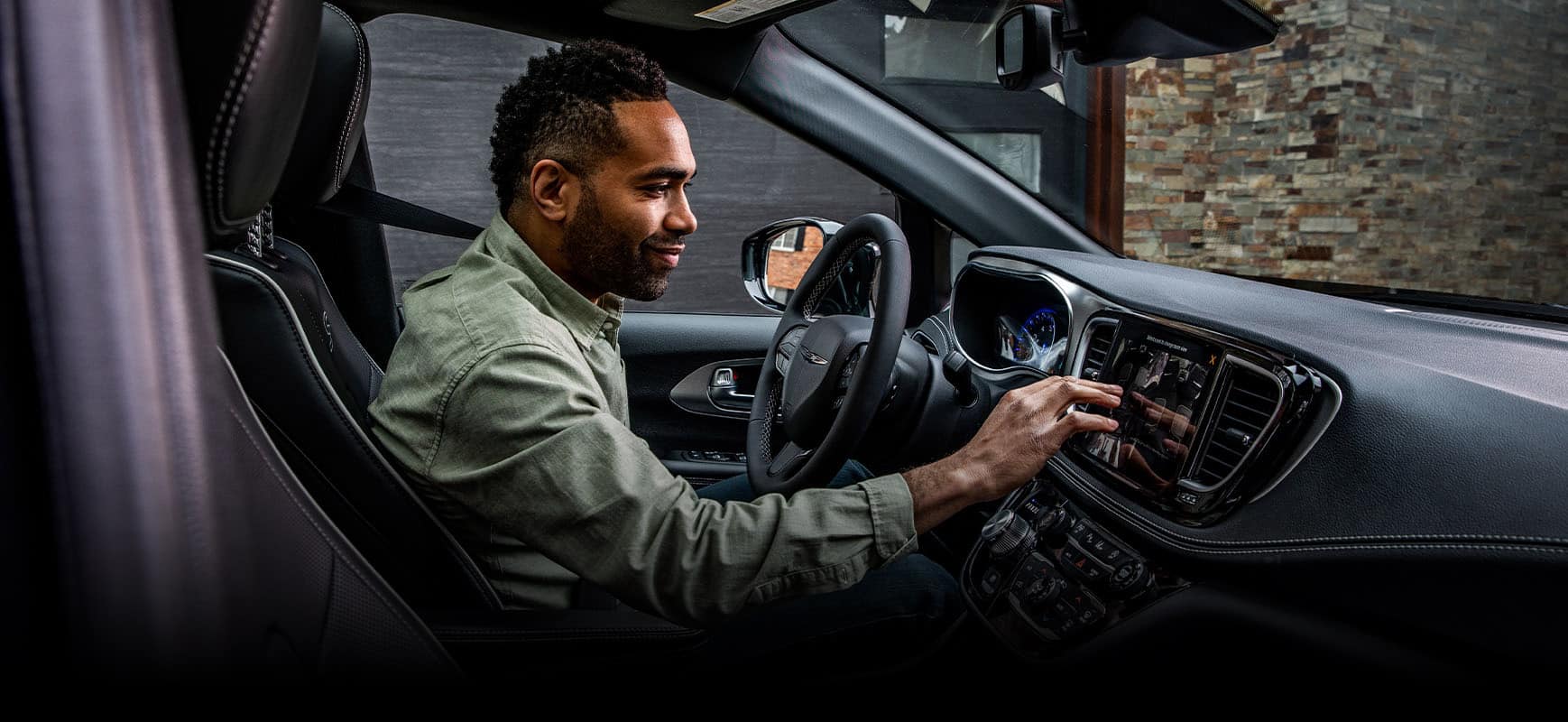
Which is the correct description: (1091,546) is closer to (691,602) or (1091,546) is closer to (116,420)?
(691,602)

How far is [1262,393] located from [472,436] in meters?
0.87

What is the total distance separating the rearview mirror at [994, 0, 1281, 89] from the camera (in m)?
1.49

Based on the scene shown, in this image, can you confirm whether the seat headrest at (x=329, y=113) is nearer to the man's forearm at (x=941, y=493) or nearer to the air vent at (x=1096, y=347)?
the man's forearm at (x=941, y=493)

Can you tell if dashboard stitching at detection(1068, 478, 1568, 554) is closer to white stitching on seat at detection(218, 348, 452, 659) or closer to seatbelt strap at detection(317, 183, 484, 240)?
white stitching on seat at detection(218, 348, 452, 659)

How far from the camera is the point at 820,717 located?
1.32 metres

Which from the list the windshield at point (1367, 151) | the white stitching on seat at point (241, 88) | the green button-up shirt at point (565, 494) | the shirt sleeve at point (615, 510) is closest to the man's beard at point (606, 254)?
the green button-up shirt at point (565, 494)

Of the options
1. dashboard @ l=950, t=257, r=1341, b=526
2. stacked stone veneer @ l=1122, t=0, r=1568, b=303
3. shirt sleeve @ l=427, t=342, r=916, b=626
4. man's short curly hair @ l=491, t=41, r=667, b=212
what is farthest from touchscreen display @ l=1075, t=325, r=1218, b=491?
stacked stone veneer @ l=1122, t=0, r=1568, b=303

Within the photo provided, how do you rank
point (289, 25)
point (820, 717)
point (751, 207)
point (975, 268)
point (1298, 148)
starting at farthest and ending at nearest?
point (1298, 148) < point (751, 207) < point (975, 268) < point (820, 717) < point (289, 25)

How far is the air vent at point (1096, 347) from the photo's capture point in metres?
1.43

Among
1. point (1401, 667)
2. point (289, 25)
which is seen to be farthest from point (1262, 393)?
point (289, 25)

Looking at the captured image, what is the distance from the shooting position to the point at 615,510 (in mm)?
1044

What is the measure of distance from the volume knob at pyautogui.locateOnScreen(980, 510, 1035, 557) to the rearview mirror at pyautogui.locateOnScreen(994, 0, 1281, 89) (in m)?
0.72

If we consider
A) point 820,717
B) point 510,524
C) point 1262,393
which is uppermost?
point 1262,393

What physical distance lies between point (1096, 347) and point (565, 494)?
81 centimetres
